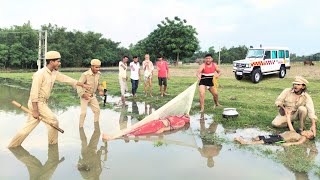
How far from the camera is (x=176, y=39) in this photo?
45844 millimetres

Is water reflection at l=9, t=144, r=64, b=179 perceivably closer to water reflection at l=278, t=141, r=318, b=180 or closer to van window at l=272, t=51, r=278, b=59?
water reflection at l=278, t=141, r=318, b=180

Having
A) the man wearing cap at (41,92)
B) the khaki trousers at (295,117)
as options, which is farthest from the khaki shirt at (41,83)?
the khaki trousers at (295,117)

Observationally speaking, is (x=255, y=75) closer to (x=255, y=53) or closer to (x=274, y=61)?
(x=255, y=53)

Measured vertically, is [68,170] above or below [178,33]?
below

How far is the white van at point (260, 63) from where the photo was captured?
61.1 ft

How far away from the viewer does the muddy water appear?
4977 mm

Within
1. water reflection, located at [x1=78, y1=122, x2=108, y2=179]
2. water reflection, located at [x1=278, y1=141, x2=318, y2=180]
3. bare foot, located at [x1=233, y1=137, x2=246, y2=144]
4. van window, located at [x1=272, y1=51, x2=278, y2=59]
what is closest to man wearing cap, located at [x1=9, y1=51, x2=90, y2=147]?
water reflection, located at [x1=78, y1=122, x2=108, y2=179]

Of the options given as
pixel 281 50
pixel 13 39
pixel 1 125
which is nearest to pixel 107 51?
pixel 13 39

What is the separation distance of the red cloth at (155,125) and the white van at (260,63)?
37.9ft

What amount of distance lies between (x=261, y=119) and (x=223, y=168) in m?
3.73

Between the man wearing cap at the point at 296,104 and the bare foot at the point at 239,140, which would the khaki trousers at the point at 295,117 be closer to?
the man wearing cap at the point at 296,104

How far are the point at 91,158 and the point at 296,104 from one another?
14.9ft

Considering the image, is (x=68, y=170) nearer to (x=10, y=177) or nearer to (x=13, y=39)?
(x=10, y=177)

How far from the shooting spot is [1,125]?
8.05 m
